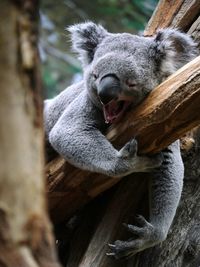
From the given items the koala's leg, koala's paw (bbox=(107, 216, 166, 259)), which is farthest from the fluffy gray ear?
koala's paw (bbox=(107, 216, 166, 259))

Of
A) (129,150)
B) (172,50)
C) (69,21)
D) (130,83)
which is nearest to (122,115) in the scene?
(130,83)

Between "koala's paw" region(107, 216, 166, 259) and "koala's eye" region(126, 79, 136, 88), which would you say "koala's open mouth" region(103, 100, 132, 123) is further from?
"koala's paw" region(107, 216, 166, 259)

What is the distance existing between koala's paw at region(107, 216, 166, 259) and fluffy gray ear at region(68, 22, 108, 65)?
1.33 meters

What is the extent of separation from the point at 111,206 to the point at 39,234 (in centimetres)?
259

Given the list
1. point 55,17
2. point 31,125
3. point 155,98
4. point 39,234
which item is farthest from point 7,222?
point 55,17

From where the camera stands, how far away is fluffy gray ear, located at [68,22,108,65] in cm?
391

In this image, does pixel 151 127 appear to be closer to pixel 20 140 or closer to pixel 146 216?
pixel 146 216

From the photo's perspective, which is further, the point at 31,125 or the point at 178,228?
the point at 178,228

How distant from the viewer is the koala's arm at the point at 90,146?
3144 mm

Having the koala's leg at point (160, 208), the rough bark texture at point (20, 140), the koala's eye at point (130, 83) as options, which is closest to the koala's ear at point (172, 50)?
the koala's eye at point (130, 83)

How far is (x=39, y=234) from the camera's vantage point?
128 cm

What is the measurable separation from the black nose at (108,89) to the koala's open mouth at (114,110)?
115 mm

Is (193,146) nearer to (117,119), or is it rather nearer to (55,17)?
(117,119)

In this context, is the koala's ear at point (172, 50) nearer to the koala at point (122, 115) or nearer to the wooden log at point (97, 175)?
the koala at point (122, 115)
